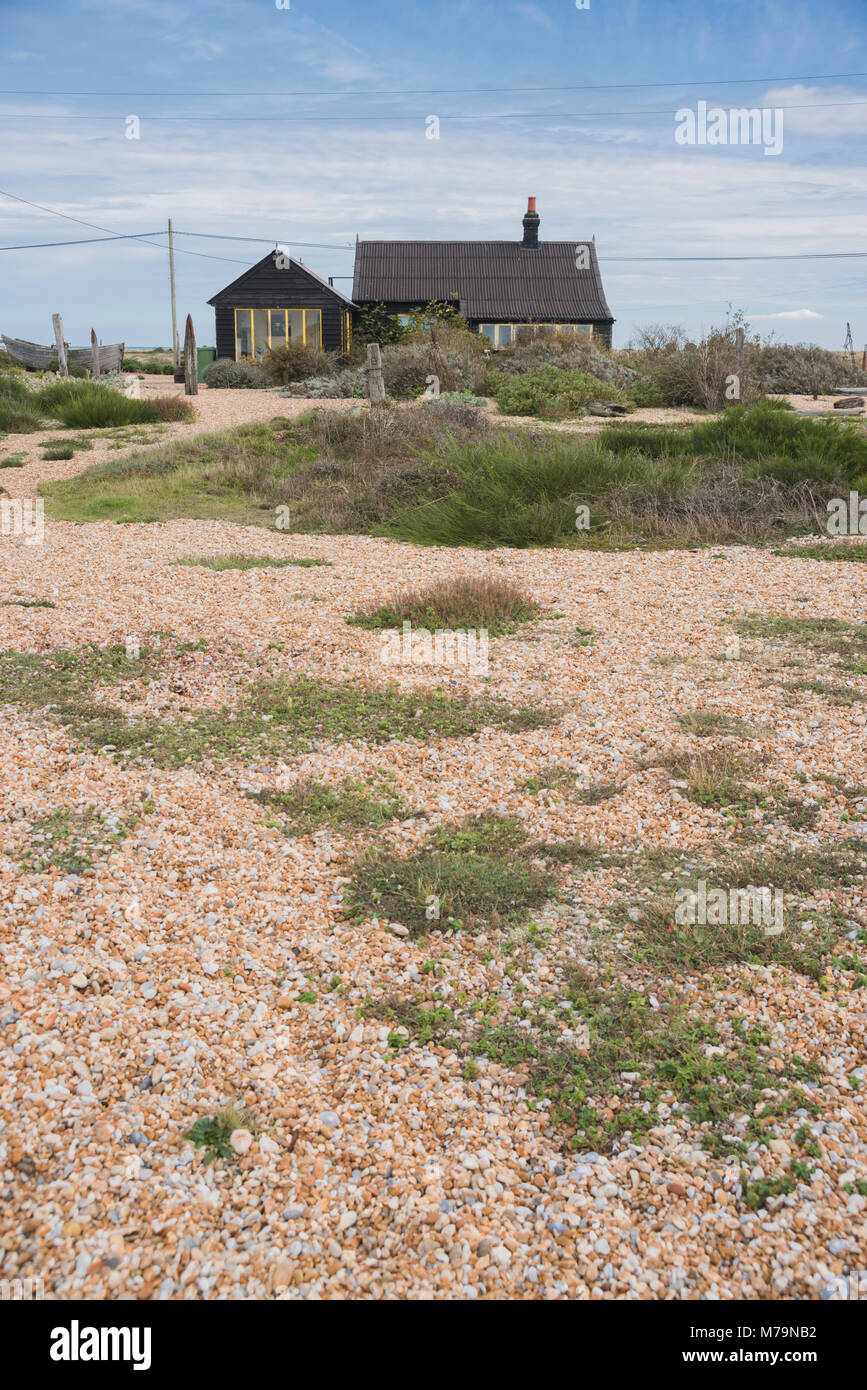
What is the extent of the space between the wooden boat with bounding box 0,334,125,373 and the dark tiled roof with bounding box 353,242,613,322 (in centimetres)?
896

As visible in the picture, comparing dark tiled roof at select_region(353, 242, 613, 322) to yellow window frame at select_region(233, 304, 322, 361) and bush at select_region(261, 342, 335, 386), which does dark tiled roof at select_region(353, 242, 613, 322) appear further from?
bush at select_region(261, 342, 335, 386)

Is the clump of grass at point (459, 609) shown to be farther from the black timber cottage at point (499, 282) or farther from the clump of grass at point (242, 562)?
the black timber cottage at point (499, 282)

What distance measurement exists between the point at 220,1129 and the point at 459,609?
235 inches

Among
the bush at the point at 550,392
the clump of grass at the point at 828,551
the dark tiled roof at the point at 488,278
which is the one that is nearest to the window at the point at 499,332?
the dark tiled roof at the point at 488,278

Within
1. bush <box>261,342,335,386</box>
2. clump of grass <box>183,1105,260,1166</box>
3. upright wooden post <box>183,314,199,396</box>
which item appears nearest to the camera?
clump of grass <box>183,1105,260,1166</box>

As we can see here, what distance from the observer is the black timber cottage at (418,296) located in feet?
117

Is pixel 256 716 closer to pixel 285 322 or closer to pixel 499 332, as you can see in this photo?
pixel 499 332

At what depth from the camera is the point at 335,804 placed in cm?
537

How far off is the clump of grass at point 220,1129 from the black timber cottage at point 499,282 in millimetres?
33978

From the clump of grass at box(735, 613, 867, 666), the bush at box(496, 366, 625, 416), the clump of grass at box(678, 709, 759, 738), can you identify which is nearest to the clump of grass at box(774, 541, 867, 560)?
the clump of grass at box(735, 613, 867, 666)

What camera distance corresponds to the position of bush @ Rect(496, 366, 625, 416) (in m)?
22.5
